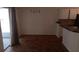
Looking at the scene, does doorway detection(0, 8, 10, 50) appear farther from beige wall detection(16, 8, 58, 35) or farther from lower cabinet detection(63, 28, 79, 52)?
lower cabinet detection(63, 28, 79, 52)

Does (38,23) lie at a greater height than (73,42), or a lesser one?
greater

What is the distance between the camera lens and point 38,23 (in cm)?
91

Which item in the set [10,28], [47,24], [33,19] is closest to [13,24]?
[10,28]

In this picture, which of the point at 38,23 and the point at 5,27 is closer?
the point at 5,27

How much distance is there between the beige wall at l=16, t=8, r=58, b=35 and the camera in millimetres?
840

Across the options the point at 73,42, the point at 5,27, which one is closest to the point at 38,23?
the point at 5,27

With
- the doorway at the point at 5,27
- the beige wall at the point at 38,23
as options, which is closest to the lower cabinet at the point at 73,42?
the beige wall at the point at 38,23

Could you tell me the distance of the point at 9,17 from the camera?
758 mm

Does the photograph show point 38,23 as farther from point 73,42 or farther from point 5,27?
point 73,42

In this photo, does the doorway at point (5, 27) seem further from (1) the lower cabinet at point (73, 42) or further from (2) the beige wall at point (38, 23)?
(1) the lower cabinet at point (73, 42)
